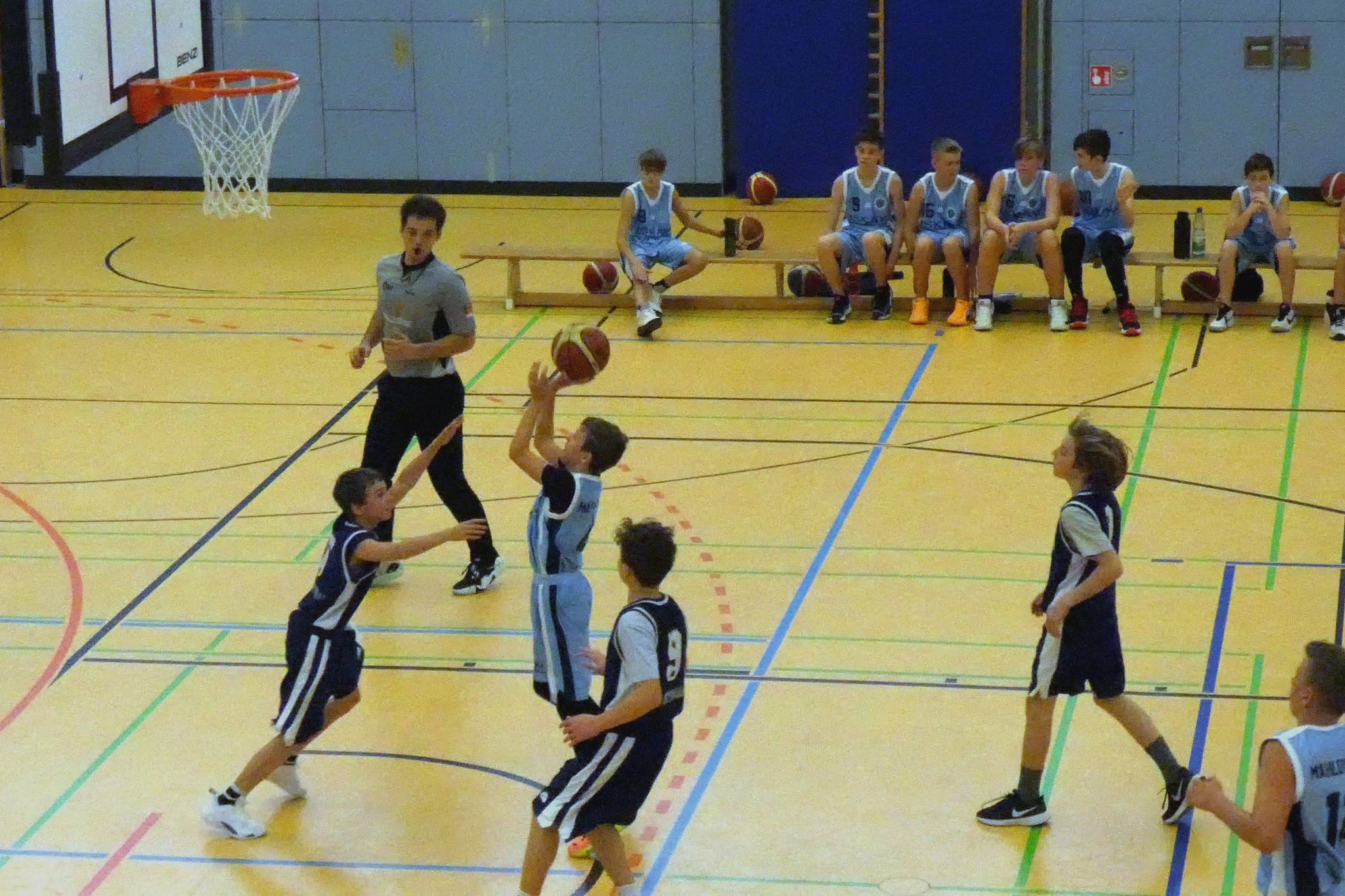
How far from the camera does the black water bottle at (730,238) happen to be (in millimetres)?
13484

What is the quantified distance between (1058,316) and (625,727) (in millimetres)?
7933

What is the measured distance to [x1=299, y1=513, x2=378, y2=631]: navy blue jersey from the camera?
20.4ft

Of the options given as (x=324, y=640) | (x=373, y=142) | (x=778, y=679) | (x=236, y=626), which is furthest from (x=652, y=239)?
(x=324, y=640)

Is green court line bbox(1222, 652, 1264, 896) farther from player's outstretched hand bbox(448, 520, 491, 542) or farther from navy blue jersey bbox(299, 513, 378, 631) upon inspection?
navy blue jersey bbox(299, 513, 378, 631)

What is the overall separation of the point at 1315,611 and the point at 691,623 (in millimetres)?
2498

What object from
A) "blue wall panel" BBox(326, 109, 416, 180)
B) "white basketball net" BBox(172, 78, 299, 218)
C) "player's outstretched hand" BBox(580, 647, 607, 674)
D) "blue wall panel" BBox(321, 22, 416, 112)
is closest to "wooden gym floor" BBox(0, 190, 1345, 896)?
"player's outstretched hand" BBox(580, 647, 607, 674)

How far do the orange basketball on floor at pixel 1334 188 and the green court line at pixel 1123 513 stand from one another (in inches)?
166

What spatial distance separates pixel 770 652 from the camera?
7.70 metres

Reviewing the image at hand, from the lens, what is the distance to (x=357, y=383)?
1183cm

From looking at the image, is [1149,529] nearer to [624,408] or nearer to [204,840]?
[624,408]

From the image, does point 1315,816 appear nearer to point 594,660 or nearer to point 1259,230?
point 594,660

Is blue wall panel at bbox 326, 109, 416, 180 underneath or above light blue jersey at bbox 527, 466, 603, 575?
above

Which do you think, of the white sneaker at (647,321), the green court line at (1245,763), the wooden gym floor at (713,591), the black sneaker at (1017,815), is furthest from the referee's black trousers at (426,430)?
the white sneaker at (647,321)

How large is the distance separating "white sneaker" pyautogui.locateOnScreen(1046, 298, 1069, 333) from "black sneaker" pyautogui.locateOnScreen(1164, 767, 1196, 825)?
6.83 meters
